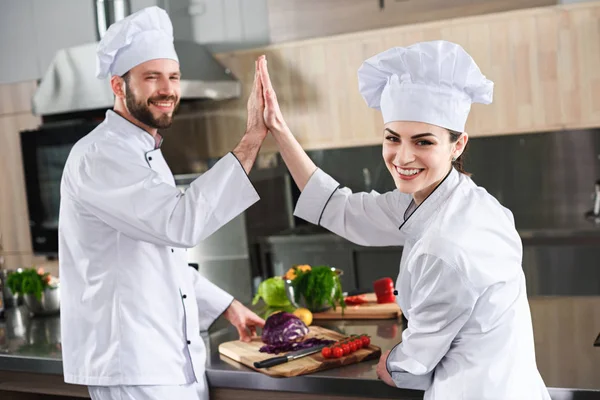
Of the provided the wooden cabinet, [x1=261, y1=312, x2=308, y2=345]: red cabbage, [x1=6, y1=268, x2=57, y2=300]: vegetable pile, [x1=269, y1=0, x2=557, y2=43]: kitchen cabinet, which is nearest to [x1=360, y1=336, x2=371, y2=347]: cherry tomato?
[x1=261, y1=312, x2=308, y2=345]: red cabbage

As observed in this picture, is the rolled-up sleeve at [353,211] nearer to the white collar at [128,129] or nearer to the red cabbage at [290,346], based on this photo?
the red cabbage at [290,346]

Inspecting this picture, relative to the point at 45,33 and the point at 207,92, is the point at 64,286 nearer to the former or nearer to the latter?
the point at 207,92

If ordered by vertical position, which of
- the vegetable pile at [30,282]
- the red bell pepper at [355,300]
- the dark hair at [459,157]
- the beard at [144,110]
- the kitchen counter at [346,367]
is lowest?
the kitchen counter at [346,367]

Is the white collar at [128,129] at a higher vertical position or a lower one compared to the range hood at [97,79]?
lower

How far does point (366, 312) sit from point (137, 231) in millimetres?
820

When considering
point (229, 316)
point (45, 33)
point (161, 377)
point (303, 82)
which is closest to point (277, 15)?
point (303, 82)

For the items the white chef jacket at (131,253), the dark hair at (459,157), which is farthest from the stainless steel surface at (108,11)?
the dark hair at (459,157)

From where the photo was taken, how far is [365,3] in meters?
4.71

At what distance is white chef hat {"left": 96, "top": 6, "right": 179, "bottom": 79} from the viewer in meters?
2.09

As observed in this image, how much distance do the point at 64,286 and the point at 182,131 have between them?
331 cm

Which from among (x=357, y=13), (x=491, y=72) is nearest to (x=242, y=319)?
(x=491, y=72)

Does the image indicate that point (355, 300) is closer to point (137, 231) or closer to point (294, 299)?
point (294, 299)

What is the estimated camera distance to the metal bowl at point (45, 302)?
279 cm

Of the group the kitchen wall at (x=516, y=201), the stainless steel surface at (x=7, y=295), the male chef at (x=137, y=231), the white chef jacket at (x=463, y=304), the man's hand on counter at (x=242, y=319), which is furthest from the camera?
the kitchen wall at (x=516, y=201)
